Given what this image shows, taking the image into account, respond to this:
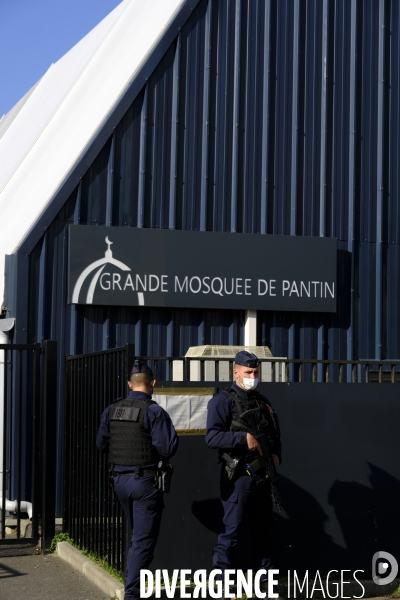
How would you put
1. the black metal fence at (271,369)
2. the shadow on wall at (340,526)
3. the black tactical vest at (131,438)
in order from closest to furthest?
the black tactical vest at (131,438), the shadow on wall at (340,526), the black metal fence at (271,369)

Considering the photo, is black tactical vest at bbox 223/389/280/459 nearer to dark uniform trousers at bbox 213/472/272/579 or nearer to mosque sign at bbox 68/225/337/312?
dark uniform trousers at bbox 213/472/272/579

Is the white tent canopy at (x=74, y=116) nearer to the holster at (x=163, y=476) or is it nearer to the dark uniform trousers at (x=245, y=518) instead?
the holster at (x=163, y=476)

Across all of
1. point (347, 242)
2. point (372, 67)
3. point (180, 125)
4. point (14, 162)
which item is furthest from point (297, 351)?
point (14, 162)

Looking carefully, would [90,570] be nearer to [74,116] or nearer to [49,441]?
[49,441]

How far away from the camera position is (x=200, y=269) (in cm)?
1336

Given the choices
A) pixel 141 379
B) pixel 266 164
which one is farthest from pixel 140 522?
pixel 266 164

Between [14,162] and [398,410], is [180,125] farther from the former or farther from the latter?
[398,410]

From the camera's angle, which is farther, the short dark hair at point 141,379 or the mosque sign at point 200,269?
the mosque sign at point 200,269

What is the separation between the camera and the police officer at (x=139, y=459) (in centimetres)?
766

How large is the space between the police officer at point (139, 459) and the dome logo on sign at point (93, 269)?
4.89 meters

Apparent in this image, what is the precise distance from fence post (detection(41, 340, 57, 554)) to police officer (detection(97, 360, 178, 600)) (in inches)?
122

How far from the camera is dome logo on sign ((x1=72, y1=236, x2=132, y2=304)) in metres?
12.7

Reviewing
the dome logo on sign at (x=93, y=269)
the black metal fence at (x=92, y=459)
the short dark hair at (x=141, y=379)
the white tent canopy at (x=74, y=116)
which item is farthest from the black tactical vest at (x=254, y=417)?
the white tent canopy at (x=74, y=116)

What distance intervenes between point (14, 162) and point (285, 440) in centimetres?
949
